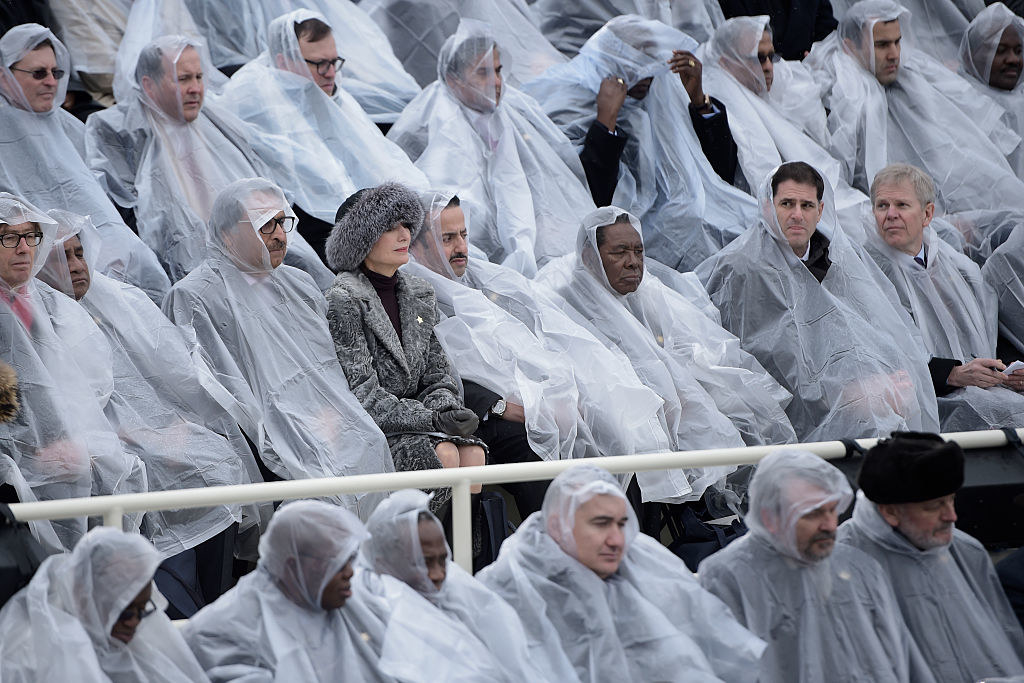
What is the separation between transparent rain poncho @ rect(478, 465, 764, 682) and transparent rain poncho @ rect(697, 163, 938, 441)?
1417mm

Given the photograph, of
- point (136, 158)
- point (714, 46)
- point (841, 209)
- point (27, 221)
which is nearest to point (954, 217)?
point (841, 209)

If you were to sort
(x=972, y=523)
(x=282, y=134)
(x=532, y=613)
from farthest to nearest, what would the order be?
(x=282, y=134), (x=972, y=523), (x=532, y=613)

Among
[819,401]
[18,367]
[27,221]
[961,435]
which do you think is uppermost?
[27,221]

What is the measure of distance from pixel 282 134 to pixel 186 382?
1676 mm

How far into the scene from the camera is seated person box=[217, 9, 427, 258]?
5.17 m

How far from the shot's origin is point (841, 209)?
216 inches

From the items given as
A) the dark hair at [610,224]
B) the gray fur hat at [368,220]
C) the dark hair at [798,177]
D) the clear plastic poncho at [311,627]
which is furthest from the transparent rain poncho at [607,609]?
the dark hair at [798,177]

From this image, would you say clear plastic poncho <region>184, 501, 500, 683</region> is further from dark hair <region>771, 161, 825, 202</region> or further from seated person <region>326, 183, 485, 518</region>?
dark hair <region>771, 161, 825, 202</region>

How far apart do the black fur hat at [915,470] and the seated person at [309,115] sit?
2.41 metres

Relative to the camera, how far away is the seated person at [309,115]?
5172 mm

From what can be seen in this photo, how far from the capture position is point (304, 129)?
17.3 feet

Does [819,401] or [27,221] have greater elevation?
[27,221]

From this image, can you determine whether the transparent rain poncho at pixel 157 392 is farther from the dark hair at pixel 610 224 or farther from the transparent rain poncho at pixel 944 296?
the transparent rain poncho at pixel 944 296

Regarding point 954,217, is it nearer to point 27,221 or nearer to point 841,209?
point 841,209
